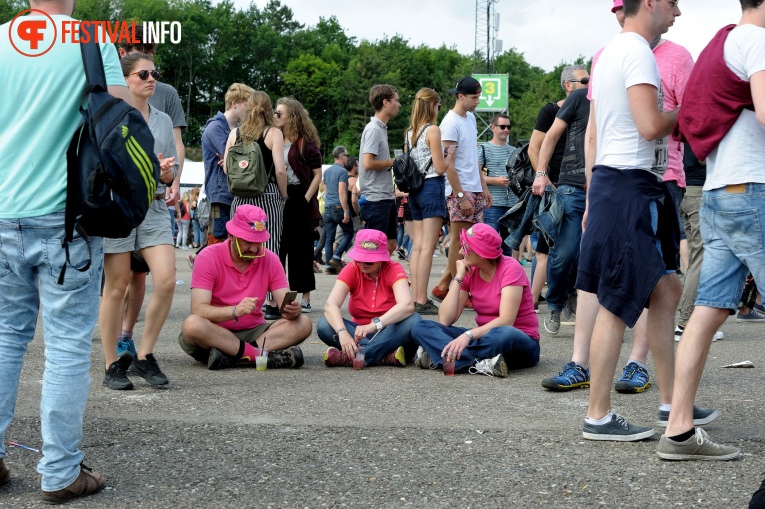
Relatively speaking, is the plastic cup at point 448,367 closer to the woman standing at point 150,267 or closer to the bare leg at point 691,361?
the woman standing at point 150,267

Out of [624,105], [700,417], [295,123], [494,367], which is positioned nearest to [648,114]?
[624,105]

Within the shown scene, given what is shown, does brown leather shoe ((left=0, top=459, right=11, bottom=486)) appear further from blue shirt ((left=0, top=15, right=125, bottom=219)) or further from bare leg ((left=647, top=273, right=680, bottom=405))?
bare leg ((left=647, top=273, right=680, bottom=405))

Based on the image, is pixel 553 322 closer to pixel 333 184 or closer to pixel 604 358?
pixel 604 358

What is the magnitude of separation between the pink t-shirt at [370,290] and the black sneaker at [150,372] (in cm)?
161

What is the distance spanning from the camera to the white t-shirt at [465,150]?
992cm

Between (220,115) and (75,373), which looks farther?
(220,115)

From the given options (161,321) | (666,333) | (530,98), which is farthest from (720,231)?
(530,98)

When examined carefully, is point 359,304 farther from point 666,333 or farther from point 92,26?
point 92,26

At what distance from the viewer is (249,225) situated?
6879mm

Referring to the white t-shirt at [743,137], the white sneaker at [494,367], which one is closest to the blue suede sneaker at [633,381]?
the white sneaker at [494,367]

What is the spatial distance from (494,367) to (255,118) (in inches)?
135

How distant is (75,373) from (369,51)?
103m

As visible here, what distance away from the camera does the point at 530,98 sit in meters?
101

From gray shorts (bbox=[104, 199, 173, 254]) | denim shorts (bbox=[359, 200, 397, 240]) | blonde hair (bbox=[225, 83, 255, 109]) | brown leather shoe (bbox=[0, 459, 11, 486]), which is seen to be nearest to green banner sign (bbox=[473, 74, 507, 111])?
denim shorts (bbox=[359, 200, 397, 240])
